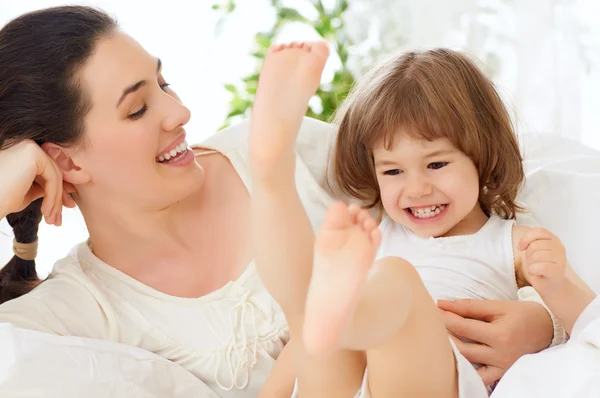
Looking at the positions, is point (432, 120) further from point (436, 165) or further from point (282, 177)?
point (282, 177)

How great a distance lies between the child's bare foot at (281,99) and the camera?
106 cm

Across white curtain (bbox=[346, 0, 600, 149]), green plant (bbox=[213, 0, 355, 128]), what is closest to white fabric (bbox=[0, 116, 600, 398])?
white curtain (bbox=[346, 0, 600, 149])

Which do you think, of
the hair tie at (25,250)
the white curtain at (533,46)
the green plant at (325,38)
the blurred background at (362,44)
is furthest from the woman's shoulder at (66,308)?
the green plant at (325,38)

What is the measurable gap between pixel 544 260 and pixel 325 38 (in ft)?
6.25

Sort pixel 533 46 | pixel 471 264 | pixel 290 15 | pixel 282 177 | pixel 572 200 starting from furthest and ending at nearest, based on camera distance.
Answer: pixel 290 15 < pixel 533 46 < pixel 572 200 < pixel 471 264 < pixel 282 177

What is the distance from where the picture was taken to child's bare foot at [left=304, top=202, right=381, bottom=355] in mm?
939

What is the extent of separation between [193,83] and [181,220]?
1.91 meters

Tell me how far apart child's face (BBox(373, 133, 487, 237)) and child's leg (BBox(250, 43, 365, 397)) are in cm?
43

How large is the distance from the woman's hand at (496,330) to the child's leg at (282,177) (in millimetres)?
376

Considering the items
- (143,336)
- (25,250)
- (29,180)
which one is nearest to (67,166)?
(29,180)

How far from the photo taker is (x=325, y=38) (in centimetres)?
304

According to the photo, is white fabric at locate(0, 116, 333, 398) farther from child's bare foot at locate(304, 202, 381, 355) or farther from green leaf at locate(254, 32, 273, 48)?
green leaf at locate(254, 32, 273, 48)

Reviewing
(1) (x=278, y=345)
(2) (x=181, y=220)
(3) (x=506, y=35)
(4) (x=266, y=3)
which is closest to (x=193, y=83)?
(4) (x=266, y=3)

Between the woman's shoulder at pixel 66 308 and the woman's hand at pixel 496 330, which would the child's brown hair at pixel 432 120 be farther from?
the woman's shoulder at pixel 66 308
